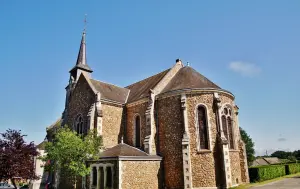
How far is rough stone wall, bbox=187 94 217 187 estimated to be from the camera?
60.0ft

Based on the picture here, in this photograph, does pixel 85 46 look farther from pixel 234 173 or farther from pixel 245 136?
pixel 245 136

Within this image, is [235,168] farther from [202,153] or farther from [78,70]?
[78,70]

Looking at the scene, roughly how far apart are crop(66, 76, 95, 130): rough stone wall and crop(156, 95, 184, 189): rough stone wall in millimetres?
7568

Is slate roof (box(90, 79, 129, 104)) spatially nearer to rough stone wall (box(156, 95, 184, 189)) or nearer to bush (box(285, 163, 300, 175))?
rough stone wall (box(156, 95, 184, 189))

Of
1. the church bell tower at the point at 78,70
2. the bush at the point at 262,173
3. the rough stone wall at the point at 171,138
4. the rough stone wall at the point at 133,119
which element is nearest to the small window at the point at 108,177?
the rough stone wall at the point at 171,138

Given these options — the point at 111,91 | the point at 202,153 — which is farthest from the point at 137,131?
the point at 202,153

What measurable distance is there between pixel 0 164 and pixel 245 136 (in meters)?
45.8

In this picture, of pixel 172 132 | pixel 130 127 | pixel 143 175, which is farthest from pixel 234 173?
pixel 130 127

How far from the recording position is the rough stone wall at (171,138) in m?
19.2

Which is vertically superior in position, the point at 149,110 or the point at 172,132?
the point at 149,110

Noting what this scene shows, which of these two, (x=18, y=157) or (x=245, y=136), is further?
(x=245, y=136)

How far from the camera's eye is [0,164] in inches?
775

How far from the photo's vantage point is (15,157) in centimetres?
1977

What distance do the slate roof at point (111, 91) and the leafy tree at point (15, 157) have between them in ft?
26.6
